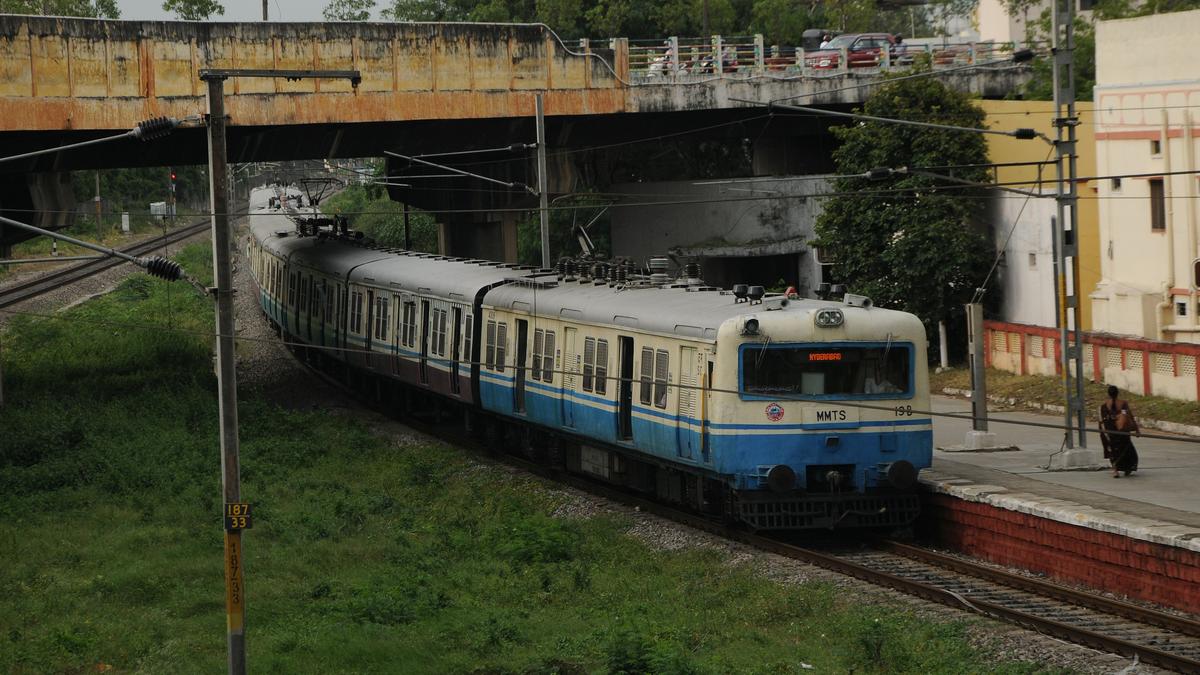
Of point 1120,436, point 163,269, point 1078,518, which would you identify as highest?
point 163,269

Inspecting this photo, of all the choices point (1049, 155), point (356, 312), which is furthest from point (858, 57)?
point (356, 312)

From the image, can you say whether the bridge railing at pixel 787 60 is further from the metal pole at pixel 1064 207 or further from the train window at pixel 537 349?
the metal pole at pixel 1064 207

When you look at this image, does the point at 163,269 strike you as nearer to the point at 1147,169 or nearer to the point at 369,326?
the point at 369,326

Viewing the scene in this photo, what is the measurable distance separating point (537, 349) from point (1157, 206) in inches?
613

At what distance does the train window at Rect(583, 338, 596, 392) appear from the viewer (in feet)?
69.8

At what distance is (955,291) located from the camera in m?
37.1

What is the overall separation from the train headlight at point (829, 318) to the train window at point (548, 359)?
234 inches

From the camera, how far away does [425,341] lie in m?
28.2

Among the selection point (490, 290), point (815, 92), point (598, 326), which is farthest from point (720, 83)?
point (598, 326)

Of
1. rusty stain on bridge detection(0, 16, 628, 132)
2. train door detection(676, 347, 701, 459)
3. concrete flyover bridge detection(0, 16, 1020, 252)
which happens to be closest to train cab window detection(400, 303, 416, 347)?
concrete flyover bridge detection(0, 16, 1020, 252)

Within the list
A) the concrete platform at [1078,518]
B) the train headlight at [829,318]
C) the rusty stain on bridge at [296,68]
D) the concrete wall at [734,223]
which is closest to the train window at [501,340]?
the concrete platform at [1078,518]

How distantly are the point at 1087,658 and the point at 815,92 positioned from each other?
99.5ft

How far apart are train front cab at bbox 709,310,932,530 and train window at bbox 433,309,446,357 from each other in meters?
10.3

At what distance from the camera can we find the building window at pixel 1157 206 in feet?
104
